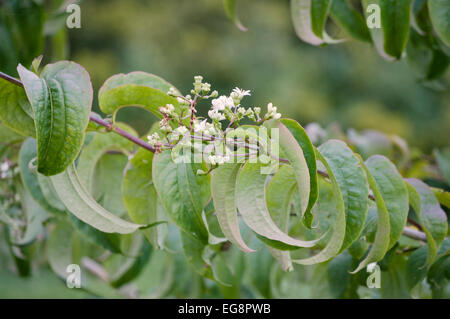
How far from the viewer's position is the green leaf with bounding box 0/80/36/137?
0.54m

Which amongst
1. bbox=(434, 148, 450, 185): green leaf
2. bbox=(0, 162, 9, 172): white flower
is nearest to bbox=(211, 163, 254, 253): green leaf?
bbox=(0, 162, 9, 172): white flower

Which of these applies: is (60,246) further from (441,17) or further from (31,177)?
(441,17)

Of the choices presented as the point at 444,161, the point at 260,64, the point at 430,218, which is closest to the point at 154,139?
the point at 430,218

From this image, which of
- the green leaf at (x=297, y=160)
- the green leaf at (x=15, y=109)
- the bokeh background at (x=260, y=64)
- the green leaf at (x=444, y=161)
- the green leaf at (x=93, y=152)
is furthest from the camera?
the bokeh background at (x=260, y=64)

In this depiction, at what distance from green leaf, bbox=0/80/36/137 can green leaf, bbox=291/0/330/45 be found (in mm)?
391

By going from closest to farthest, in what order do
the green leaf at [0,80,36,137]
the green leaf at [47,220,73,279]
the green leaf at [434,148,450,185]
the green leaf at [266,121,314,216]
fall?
the green leaf at [266,121,314,216] < the green leaf at [0,80,36,137] < the green leaf at [47,220,73,279] < the green leaf at [434,148,450,185]

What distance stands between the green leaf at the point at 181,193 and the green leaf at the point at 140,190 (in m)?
0.09

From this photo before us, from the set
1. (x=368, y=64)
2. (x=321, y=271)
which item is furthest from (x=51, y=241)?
(x=368, y=64)

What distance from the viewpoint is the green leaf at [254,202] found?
467mm

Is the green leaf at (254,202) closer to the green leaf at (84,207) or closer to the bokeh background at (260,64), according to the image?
the green leaf at (84,207)

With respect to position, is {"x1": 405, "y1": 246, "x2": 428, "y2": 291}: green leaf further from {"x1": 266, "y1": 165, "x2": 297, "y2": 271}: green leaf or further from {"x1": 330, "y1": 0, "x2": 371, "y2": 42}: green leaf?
{"x1": 330, "y1": 0, "x2": 371, "y2": 42}: green leaf

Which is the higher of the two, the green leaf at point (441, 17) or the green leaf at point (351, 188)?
the green leaf at point (441, 17)

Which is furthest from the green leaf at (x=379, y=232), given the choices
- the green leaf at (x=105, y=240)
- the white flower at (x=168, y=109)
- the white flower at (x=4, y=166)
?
the white flower at (x=4, y=166)
